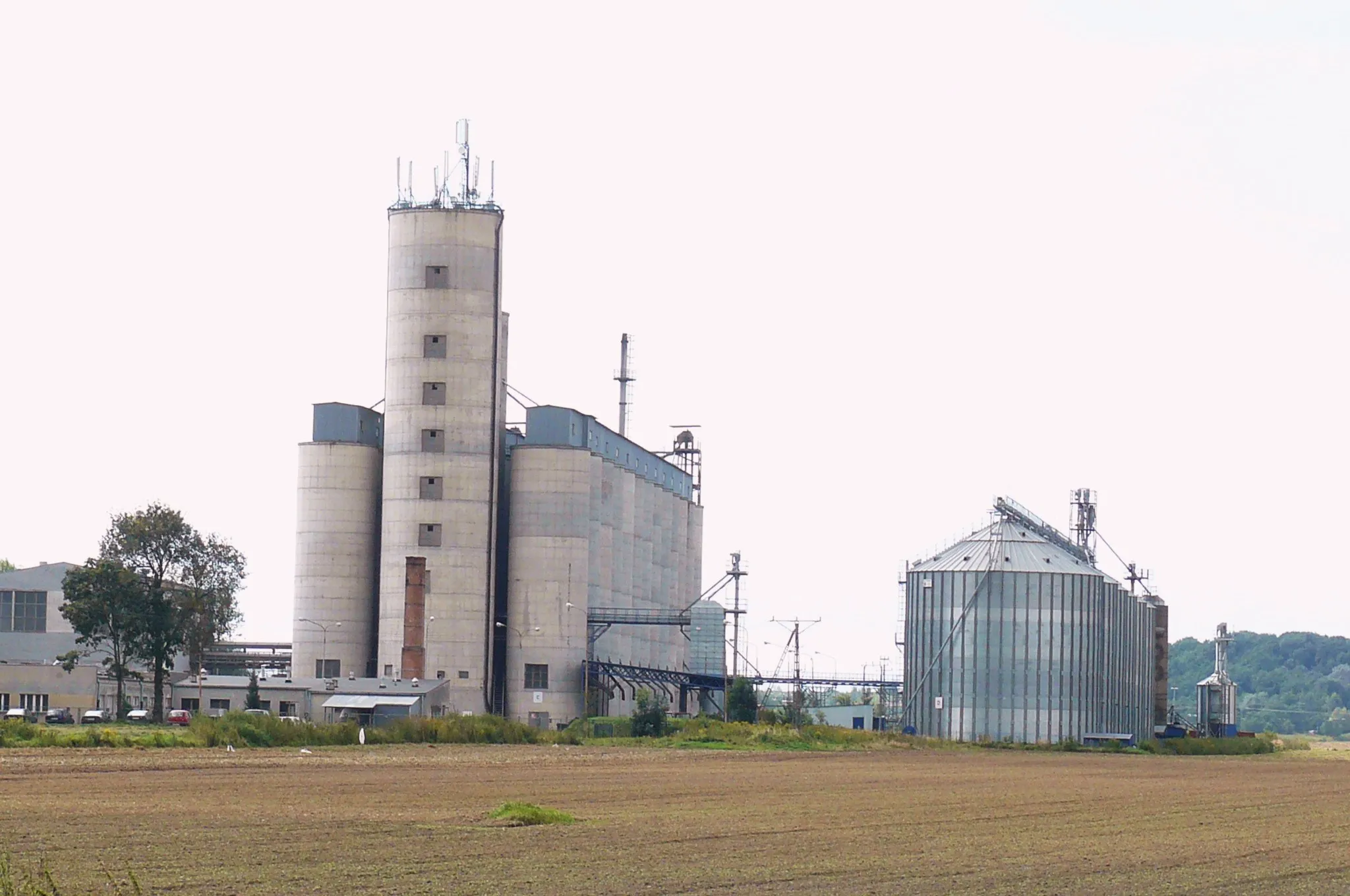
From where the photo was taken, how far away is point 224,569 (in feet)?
374

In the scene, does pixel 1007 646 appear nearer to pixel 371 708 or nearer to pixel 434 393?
pixel 371 708

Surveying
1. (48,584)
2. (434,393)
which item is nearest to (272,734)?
(434,393)

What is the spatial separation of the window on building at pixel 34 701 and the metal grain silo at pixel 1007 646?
2023 inches

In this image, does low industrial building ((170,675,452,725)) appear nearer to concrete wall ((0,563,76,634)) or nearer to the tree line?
the tree line

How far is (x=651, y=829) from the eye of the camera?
35.0 meters

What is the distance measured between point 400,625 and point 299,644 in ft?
26.7

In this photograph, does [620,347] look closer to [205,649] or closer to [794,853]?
[205,649]

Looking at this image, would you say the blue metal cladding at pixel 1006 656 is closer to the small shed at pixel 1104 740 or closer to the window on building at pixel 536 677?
the small shed at pixel 1104 740

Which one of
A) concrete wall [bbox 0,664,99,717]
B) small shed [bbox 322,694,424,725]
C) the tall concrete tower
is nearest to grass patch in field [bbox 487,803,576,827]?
small shed [bbox 322,694,424,725]

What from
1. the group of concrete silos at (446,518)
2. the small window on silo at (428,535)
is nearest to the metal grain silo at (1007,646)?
the group of concrete silos at (446,518)

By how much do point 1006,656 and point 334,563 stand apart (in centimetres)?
3922

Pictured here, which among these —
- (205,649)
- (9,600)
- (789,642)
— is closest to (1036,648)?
(789,642)

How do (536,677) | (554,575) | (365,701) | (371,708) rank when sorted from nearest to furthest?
(371,708) → (365,701) → (536,677) → (554,575)

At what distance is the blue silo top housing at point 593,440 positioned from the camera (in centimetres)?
11762
